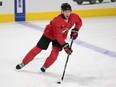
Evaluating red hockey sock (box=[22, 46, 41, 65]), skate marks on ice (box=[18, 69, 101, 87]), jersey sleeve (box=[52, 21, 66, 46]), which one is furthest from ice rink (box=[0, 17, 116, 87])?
jersey sleeve (box=[52, 21, 66, 46])

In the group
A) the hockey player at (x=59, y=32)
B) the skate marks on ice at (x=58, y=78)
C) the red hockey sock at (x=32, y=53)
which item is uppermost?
the hockey player at (x=59, y=32)

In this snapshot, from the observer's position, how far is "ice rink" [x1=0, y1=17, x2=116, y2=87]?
344 centimetres

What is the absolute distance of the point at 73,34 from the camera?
3.67 m

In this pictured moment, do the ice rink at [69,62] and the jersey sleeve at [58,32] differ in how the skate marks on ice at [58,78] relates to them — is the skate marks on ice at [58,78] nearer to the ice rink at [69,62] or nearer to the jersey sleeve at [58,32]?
the ice rink at [69,62]

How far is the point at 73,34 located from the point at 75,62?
0.71 m

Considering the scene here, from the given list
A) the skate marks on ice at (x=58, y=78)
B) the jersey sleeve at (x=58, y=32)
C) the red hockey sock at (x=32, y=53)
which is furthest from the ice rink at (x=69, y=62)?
the jersey sleeve at (x=58, y=32)

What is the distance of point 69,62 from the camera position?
427 cm

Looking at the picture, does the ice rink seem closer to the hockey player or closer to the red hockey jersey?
the hockey player

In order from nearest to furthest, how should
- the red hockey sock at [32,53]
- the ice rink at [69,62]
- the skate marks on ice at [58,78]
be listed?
the skate marks on ice at [58,78]
the ice rink at [69,62]
the red hockey sock at [32,53]

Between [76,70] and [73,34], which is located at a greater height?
[73,34]

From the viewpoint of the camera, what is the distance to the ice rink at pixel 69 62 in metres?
3.44

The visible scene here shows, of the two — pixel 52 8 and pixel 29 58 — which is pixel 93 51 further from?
pixel 52 8

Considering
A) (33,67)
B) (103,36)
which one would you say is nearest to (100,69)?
(33,67)

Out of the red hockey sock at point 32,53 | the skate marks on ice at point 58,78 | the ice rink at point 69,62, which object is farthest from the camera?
the red hockey sock at point 32,53
